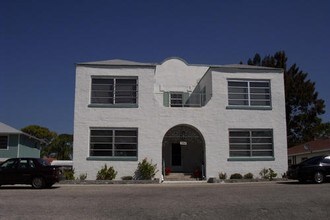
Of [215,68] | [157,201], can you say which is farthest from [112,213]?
[215,68]

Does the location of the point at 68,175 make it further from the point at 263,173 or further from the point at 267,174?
the point at 267,174

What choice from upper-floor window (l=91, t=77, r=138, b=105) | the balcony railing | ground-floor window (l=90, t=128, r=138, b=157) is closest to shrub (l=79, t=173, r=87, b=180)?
ground-floor window (l=90, t=128, r=138, b=157)

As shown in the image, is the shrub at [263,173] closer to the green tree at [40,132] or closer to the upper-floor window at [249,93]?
the upper-floor window at [249,93]

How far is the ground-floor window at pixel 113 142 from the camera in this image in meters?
24.2

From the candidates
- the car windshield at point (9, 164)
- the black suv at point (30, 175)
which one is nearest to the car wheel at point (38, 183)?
the black suv at point (30, 175)

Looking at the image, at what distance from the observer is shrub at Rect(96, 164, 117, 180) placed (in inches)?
922

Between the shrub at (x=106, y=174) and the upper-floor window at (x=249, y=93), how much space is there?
27.6 ft

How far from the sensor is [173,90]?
29859mm

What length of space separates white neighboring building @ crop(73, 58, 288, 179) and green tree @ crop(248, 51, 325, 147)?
2114cm

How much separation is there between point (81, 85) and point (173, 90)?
7714 millimetres

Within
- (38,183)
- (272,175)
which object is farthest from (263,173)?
(38,183)

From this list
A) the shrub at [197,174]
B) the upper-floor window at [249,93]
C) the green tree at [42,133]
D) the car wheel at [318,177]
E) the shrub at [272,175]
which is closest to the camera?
the car wheel at [318,177]

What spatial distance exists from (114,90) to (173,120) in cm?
408

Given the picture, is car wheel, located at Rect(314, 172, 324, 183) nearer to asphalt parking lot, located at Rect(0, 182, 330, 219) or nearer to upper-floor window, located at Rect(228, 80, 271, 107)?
asphalt parking lot, located at Rect(0, 182, 330, 219)
